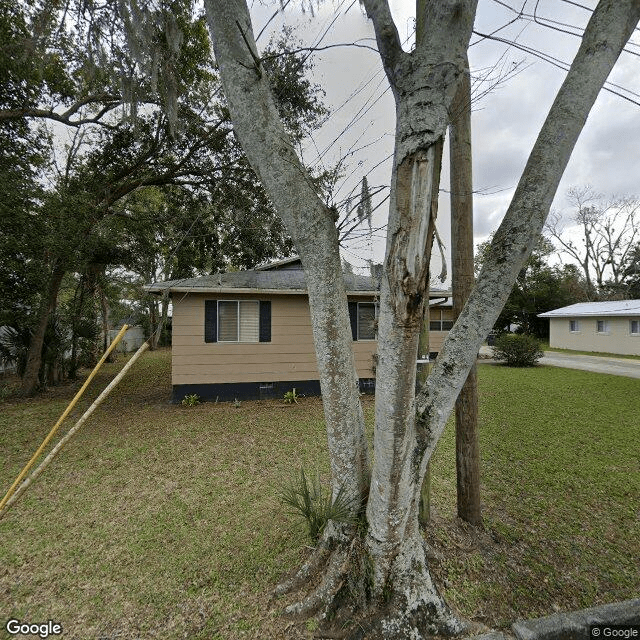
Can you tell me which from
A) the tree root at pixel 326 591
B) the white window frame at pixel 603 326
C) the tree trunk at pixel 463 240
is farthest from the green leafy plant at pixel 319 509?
the white window frame at pixel 603 326

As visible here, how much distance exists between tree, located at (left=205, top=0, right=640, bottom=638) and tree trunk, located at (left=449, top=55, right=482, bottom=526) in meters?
0.91

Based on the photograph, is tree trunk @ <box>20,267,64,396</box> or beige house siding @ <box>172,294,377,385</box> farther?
tree trunk @ <box>20,267,64,396</box>

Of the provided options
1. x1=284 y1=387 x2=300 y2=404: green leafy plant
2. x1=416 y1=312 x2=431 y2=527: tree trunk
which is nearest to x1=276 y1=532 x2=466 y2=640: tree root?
x1=416 y1=312 x2=431 y2=527: tree trunk

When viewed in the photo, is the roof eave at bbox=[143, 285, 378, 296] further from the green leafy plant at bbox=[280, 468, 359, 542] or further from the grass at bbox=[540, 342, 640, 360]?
the grass at bbox=[540, 342, 640, 360]

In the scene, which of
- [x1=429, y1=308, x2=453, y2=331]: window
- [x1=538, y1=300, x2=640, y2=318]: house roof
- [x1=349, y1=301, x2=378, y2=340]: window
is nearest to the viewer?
[x1=349, y1=301, x2=378, y2=340]: window

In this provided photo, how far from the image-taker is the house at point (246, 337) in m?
7.94

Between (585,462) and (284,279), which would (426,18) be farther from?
(284,279)

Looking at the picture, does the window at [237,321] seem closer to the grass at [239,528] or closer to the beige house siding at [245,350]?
the beige house siding at [245,350]

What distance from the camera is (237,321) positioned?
827 centimetres

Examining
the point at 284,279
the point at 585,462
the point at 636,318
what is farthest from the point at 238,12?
the point at 636,318

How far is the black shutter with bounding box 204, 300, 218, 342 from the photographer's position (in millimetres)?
8016

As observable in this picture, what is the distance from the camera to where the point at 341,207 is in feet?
7.24

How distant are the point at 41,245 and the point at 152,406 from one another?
4.28m

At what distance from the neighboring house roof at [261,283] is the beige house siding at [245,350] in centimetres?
28
